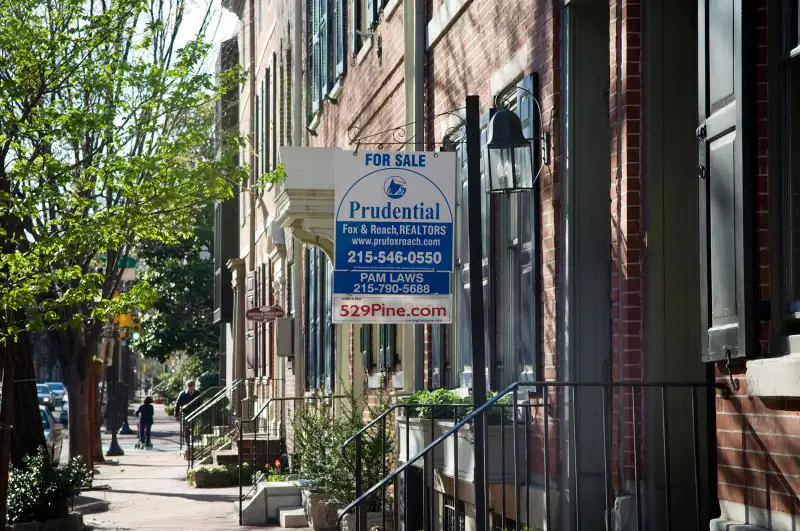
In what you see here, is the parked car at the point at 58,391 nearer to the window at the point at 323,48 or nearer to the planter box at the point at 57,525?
the window at the point at 323,48

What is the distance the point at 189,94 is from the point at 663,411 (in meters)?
12.1

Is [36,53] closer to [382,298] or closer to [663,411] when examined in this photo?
[382,298]

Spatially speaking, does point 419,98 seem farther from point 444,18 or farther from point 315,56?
point 315,56

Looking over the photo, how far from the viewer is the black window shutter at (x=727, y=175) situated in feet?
18.1

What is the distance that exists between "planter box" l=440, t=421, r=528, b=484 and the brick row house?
0.16 m

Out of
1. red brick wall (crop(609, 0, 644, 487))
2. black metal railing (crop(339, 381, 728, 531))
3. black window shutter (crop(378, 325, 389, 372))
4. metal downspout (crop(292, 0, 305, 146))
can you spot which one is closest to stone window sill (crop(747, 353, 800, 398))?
black metal railing (crop(339, 381, 728, 531))

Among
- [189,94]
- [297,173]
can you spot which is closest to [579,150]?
[297,173]

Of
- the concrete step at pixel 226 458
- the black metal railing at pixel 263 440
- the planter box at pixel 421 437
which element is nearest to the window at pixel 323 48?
the black metal railing at pixel 263 440

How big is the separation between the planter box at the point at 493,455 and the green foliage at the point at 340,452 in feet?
7.39

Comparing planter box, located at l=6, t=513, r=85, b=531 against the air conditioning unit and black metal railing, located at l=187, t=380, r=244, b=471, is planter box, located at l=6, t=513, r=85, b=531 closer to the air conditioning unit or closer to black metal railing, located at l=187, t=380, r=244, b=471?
the air conditioning unit

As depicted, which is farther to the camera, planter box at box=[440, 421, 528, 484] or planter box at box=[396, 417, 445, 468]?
planter box at box=[396, 417, 445, 468]

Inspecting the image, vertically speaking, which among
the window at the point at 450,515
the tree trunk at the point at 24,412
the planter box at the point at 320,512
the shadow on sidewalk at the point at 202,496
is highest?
the tree trunk at the point at 24,412

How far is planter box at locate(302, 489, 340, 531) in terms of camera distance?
14546 mm

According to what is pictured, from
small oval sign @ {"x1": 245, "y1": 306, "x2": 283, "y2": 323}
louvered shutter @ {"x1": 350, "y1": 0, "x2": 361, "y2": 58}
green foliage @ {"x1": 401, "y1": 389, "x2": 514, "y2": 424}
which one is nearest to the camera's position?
green foliage @ {"x1": 401, "y1": 389, "x2": 514, "y2": 424}
